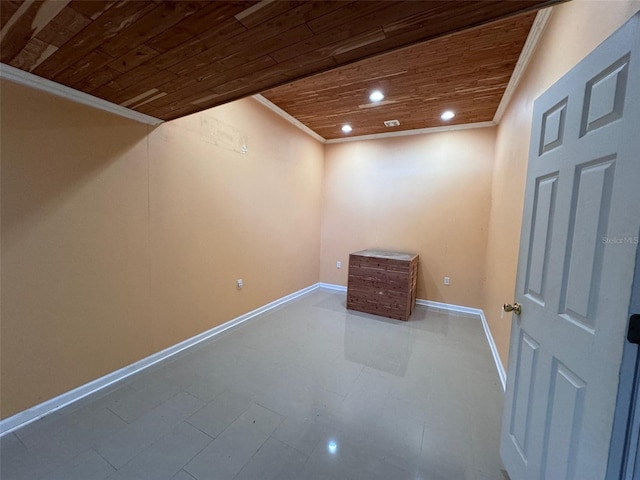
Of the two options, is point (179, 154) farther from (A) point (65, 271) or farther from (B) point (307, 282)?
(B) point (307, 282)

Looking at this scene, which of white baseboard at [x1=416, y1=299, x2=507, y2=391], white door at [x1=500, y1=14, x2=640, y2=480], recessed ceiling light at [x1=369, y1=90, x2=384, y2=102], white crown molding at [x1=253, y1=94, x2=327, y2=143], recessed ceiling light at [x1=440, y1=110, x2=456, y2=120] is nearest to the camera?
white door at [x1=500, y1=14, x2=640, y2=480]

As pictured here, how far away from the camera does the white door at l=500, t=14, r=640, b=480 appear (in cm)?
76

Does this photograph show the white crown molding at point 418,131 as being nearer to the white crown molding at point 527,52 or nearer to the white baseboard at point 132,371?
the white crown molding at point 527,52

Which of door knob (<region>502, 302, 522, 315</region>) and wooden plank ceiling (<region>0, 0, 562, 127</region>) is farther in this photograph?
door knob (<region>502, 302, 522, 315</region>)

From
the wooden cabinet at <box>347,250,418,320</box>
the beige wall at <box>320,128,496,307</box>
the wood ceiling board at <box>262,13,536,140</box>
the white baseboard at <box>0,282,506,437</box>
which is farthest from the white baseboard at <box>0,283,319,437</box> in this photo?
the wood ceiling board at <box>262,13,536,140</box>

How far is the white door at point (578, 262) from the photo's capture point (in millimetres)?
765

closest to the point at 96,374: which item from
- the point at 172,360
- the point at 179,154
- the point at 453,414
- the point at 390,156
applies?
the point at 172,360

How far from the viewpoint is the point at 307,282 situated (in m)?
4.65

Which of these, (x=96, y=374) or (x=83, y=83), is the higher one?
(x=83, y=83)

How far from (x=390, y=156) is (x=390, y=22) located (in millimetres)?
3428

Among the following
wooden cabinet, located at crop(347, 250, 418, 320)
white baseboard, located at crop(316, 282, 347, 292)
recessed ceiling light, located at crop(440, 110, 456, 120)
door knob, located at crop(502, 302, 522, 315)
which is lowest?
white baseboard, located at crop(316, 282, 347, 292)

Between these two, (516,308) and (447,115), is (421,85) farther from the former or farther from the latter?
(516,308)

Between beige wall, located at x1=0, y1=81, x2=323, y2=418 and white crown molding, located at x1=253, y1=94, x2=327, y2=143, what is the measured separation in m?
0.10

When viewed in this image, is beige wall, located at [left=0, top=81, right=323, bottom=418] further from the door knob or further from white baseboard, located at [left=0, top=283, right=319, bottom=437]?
the door knob
